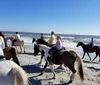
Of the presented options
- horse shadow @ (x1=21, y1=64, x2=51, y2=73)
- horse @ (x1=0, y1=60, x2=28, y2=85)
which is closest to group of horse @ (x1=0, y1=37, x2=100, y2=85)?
horse @ (x1=0, y1=60, x2=28, y2=85)

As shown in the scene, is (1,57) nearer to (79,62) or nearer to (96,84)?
(79,62)

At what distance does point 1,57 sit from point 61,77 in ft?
16.7

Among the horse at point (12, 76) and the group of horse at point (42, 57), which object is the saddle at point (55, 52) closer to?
the group of horse at point (42, 57)

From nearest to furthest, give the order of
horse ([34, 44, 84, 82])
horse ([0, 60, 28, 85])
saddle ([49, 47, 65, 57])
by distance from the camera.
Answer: horse ([0, 60, 28, 85]), horse ([34, 44, 84, 82]), saddle ([49, 47, 65, 57])

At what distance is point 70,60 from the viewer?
9.27 metres

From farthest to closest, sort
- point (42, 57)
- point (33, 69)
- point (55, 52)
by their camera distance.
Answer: point (42, 57) < point (33, 69) < point (55, 52)

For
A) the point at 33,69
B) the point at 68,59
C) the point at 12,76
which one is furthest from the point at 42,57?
the point at 12,76

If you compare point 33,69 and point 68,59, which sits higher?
point 68,59

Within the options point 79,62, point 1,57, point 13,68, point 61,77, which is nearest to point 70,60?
point 79,62

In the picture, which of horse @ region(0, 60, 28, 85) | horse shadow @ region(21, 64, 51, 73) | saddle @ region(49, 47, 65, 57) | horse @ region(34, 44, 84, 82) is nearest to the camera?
horse @ region(0, 60, 28, 85)

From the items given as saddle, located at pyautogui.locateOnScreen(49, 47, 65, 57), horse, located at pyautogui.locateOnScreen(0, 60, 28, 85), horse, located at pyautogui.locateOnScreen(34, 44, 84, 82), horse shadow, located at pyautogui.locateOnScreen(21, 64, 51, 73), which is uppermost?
horse, located at pyautogui.locateOnScreen(0, 60, 28, 85)

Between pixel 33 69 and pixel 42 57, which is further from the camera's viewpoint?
pixel 42 57

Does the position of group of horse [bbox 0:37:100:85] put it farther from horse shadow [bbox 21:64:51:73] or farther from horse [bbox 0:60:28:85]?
horse shadow [bbox 21:64:51:73]

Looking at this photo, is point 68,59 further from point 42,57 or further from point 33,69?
point 42,57
